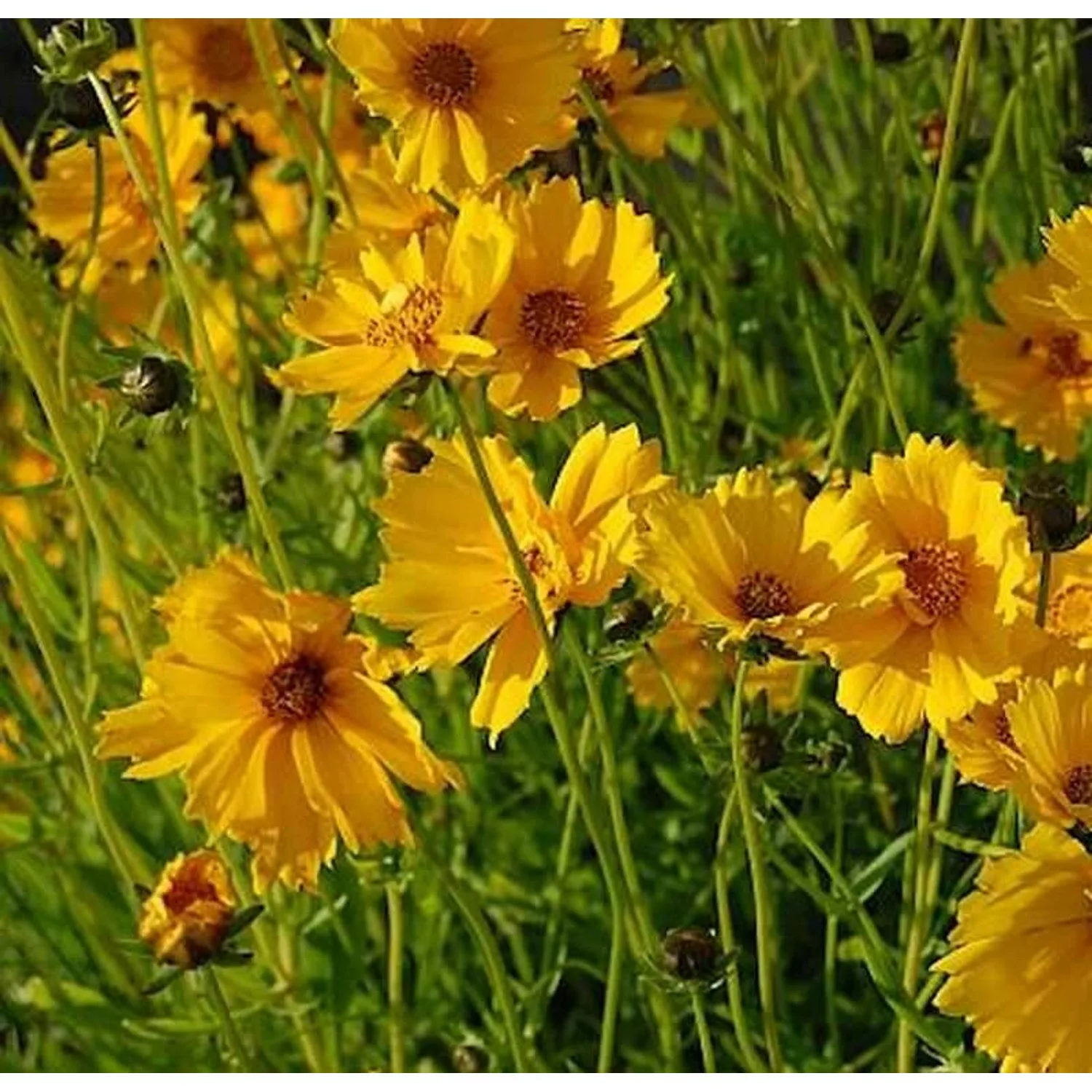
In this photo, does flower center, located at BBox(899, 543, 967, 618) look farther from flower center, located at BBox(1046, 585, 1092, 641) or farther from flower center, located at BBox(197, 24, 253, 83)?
flower center, located at BBox(197, 24, 253, 83)

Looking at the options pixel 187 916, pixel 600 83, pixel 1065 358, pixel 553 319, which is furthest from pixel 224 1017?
pixel 1065 358

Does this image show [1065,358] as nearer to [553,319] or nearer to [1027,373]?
[1027,373]

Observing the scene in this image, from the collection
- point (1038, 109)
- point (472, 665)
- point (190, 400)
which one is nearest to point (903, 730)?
point (190, 400)

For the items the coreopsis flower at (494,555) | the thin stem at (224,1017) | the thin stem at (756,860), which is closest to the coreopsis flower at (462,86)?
the coreopsis flower at (494,555)

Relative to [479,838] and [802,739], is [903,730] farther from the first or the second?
[479,838]

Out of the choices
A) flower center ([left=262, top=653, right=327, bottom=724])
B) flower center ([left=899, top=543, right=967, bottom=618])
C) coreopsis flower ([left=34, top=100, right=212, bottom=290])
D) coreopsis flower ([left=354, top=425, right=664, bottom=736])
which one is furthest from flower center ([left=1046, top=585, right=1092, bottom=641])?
coreopsis flower ([left=34, top=100, right=212, bottom=290])

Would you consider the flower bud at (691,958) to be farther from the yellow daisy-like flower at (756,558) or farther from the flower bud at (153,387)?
the flower bud at (153,387)
